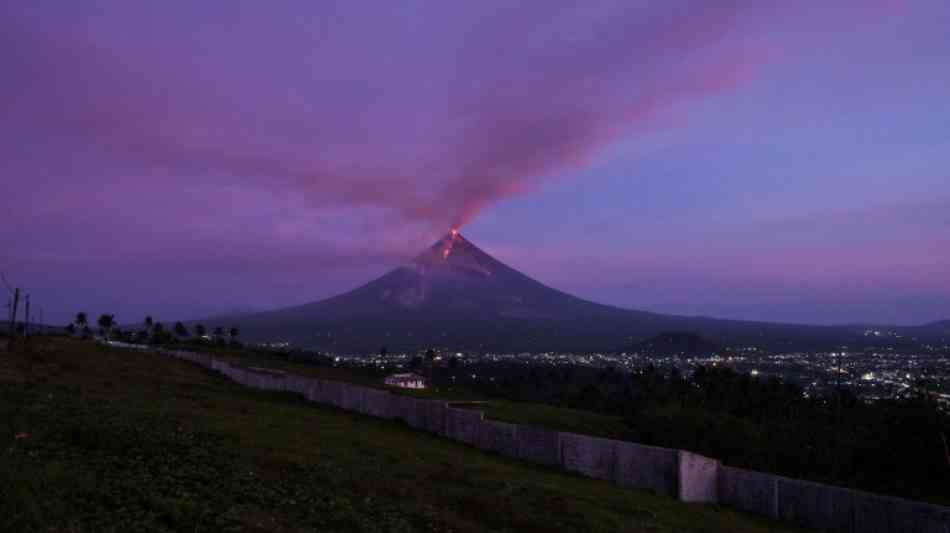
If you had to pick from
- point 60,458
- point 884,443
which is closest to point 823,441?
point 884,443

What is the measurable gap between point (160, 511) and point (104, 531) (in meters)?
1.29

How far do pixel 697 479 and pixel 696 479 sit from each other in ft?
0.12

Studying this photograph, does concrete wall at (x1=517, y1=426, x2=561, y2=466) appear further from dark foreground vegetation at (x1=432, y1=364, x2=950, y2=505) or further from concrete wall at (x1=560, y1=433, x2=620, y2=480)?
dark foreground vegetation at (x1=432, y1=364, x2=950, y2=505)

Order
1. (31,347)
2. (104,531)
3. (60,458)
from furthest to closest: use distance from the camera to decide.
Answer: (31,347) → (60,458) → (104,531)

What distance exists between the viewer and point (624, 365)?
6757 inches

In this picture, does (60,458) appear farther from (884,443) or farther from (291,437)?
(884,443)

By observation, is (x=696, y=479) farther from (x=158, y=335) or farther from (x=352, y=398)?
(x=158, y=335)

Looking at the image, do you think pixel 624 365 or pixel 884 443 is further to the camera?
pixel 624 365

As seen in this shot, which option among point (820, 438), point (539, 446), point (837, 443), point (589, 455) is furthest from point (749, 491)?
point (820, 438)

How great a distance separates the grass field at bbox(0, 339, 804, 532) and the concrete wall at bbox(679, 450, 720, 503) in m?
1.08

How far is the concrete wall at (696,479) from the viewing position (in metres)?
17.3

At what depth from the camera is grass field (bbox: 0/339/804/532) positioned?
35.0 feet

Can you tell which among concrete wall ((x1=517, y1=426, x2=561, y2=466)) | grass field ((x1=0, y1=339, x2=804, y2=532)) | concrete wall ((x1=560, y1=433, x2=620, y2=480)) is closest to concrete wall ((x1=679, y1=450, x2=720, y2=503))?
grass field ((x1=0, y1=339, x2=804, y2=532))

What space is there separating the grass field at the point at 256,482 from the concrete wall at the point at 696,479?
3.00 feet
